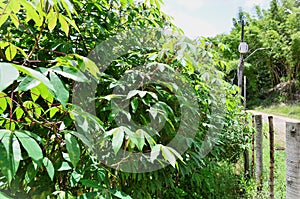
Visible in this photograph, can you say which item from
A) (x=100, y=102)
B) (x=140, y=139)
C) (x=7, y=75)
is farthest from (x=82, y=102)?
(x=7, y=75)

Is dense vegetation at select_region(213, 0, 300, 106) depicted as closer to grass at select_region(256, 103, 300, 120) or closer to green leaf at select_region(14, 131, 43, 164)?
grass at select_region(256, 103, 300, 120)

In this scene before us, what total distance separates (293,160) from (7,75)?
132 cm

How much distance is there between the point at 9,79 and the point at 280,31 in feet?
52.8

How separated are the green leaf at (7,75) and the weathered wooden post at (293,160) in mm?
1275

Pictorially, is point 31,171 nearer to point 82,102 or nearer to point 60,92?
point 60,92

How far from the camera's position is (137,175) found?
1.19 metres

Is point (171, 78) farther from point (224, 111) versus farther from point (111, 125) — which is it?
point (224, 111)

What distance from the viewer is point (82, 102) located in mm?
1030

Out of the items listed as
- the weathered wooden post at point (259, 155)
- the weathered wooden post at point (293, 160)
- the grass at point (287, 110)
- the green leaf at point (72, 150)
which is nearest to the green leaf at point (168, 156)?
the green leaf at point (72, 150)

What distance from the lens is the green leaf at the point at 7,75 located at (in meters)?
0.35

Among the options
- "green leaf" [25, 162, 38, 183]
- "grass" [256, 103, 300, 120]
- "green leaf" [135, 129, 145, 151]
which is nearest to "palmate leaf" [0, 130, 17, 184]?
"green leaf" [25, 162, 38, 183]

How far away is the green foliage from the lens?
553mm

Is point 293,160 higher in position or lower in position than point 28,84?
lower

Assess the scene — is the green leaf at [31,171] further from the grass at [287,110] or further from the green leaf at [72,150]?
the grass at [287,110]
